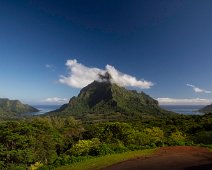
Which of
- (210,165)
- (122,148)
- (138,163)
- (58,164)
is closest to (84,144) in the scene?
(122,148)

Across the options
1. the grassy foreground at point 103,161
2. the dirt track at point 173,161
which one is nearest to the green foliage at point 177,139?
the dirt track at point 173,161

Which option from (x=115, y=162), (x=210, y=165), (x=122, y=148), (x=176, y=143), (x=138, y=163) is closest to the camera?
(x=210, y=165)

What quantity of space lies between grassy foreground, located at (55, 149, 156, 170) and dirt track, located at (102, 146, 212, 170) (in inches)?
42.8

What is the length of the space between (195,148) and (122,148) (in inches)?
246

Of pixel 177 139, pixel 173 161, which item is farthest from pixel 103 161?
pixel 177 139

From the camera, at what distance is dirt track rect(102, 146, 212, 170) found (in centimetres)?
1953

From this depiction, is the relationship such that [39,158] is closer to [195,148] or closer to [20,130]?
[20,130]

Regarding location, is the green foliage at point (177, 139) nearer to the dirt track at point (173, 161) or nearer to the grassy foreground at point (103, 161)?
the dirt track at point (173, 161)

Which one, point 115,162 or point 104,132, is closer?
point 115,162

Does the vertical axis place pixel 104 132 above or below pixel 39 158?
above

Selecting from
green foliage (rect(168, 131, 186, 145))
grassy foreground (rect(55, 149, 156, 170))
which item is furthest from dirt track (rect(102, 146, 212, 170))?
green foliage (rect(168, 131, 186, 145))

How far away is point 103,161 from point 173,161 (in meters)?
5.40

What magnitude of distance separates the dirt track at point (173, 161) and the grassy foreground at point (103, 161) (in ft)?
3.57

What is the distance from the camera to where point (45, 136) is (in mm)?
55719
